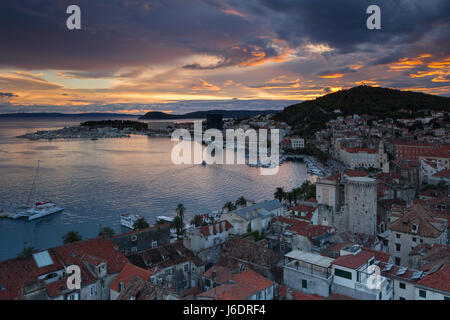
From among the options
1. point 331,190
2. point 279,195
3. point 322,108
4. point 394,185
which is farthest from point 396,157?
point 322,108

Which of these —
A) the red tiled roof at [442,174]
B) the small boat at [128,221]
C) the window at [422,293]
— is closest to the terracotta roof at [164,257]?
the window at [422,293]

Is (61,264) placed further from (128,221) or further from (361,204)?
(361,204)

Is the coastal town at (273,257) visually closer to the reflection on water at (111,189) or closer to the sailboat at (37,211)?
the reflection on water at (111,189)

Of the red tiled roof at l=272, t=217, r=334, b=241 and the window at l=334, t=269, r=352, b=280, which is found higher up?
the window at l=334, t=269, r=352, b=280

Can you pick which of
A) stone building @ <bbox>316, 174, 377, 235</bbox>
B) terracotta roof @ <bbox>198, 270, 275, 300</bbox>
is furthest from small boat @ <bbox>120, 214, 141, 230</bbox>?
terracotta roof @ <bbox>198, 270, 275, 300</bbox>

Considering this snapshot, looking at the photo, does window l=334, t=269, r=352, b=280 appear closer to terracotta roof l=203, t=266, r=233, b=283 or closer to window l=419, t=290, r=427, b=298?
window l=419, t=290, r=427, b=298
